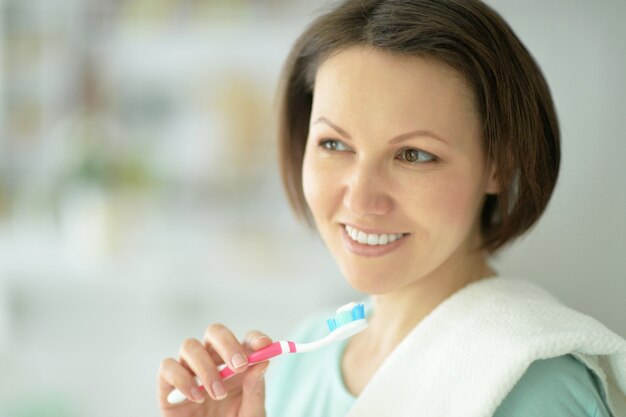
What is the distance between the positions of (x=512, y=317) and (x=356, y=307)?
0.18 metres

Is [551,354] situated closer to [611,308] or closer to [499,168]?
[499,168]

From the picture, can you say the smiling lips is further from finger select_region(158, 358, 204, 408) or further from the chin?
finger select_region(158, 358, 204, 408)

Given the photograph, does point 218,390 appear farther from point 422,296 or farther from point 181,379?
point 422,296

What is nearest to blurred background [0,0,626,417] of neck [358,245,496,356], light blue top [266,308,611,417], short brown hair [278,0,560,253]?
light blue top [266,308,611,417]

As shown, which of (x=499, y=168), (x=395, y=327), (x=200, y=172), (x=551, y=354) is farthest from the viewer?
(x=200, y=172)

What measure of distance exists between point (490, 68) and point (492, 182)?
153mm

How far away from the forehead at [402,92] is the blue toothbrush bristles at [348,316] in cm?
22

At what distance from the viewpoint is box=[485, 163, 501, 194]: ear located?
0.87 metres

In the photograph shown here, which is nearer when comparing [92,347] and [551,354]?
[551,354]

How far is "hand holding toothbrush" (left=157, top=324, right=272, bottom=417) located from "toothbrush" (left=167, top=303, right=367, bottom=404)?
0.04ft

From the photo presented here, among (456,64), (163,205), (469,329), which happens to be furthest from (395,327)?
(163,205)

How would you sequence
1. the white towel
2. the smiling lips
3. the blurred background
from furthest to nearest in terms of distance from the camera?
the blurred background, the smiling lips, the white towel

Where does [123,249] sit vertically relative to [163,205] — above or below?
below

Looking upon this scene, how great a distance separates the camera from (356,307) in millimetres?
804
